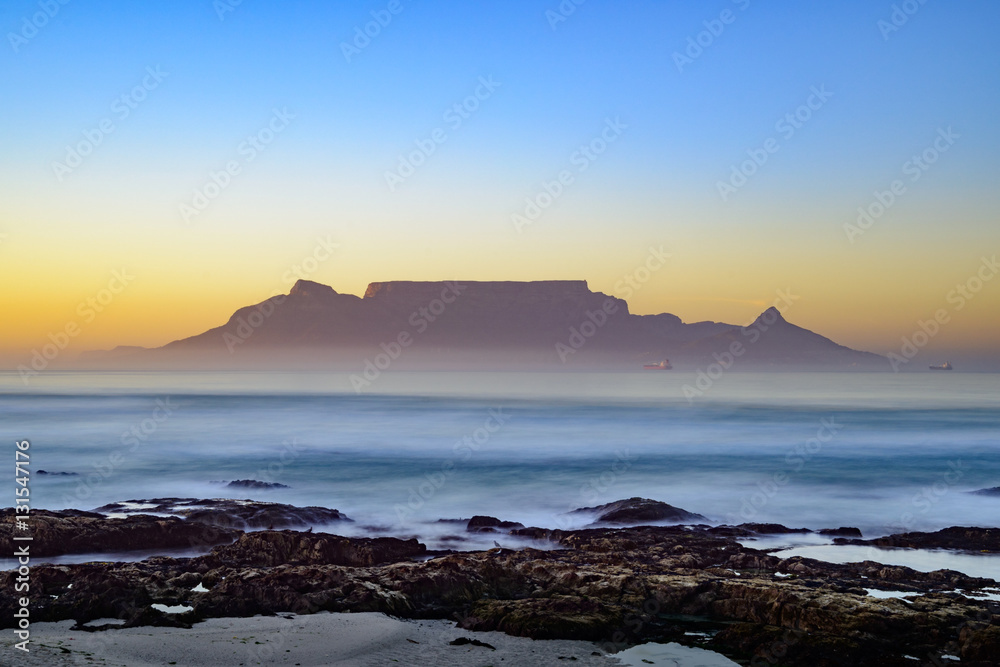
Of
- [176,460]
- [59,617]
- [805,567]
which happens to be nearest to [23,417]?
[176,460]

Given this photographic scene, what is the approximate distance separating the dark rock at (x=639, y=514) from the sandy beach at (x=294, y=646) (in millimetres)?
9777

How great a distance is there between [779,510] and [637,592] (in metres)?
12.6

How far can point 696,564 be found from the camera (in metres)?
14.7

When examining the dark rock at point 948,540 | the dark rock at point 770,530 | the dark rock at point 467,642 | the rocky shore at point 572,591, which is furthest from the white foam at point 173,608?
the dark rock at point 948,540

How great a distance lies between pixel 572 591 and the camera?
12.5 m

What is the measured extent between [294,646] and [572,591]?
15.0 ft

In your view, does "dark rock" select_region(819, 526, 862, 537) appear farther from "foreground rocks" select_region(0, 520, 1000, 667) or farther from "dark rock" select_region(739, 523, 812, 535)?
"foreground rocks" select_region(0, 520, 1000, 667)

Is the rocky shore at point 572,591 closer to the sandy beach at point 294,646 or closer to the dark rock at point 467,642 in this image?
the sandy beach at point 294,646

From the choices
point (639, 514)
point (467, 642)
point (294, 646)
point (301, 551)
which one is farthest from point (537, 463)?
point (294, 646)

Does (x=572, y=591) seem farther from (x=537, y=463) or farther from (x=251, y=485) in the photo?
(x=537, y=463)

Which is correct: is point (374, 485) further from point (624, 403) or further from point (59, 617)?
point (624, 403)

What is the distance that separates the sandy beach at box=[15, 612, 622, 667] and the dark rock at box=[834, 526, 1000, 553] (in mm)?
9875

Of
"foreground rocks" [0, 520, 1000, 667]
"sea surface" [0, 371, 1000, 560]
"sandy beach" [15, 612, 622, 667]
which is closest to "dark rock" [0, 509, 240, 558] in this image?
"foreground rocks" [0, 520, 1000, 667]

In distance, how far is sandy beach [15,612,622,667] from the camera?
9.32 metres
